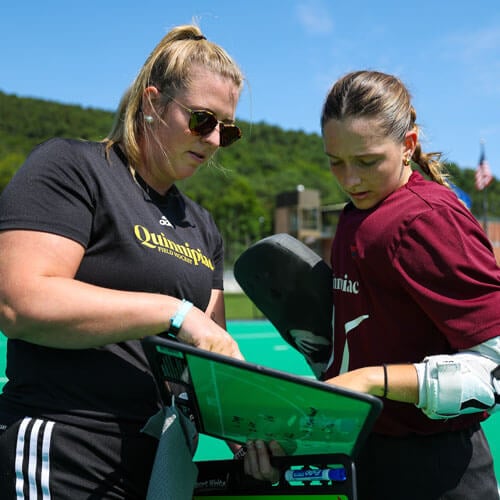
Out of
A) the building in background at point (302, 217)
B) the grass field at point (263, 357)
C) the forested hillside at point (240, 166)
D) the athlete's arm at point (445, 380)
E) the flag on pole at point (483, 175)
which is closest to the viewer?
the athlete's arm at point (445, 380)

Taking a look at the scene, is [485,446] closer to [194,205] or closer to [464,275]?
[464,275]

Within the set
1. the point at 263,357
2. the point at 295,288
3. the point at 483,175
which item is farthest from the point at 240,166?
the point at 295,288

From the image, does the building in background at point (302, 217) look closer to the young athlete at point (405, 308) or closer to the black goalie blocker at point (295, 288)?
the black goalie blocker at point (295, 288)

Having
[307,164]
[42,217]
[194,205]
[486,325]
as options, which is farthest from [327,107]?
[307,164]

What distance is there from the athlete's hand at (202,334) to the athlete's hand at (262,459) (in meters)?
0.31

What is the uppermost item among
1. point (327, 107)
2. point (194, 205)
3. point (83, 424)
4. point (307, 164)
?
point (307, 164)

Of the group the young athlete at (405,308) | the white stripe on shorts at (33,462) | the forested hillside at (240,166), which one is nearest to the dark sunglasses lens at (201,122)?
the young athlete at (405,308)

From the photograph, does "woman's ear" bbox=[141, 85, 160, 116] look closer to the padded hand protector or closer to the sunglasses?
the sunglasses

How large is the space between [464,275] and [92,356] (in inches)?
47.8

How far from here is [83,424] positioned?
6.02 feet

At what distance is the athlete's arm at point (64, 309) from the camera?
5.24ft

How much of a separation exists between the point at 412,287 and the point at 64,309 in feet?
3.53

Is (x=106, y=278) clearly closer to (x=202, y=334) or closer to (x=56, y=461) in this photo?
(x=202, y=334)

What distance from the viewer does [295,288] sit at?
247cm
